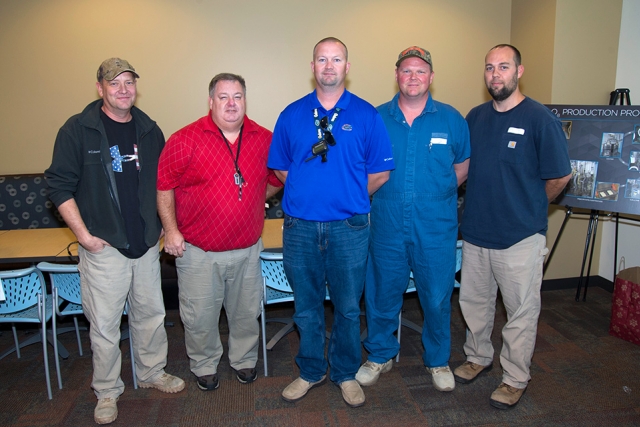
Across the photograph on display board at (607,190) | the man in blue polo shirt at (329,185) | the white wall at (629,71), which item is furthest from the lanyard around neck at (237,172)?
the white wall at (629,71)

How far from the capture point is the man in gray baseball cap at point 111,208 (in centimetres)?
251

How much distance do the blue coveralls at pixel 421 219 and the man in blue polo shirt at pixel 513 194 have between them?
15 centimetres

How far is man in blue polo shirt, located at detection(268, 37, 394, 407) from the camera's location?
2498mm

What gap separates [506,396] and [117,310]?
2289mm

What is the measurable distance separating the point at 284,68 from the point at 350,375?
3.06 metres

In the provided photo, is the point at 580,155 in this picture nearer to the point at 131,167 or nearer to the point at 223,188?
the point at 223,188

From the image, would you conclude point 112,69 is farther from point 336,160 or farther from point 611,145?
point 611,145

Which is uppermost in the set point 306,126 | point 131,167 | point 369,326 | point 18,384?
point 306,126

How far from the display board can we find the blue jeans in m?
2.18

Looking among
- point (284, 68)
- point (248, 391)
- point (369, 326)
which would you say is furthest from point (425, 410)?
point (284, 68)

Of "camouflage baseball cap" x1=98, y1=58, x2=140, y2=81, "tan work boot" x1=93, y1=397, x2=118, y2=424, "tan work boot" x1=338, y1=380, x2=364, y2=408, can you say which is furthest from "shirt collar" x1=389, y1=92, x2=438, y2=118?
"tan work boot" x1=93, y1=397, x2=118, y2=424

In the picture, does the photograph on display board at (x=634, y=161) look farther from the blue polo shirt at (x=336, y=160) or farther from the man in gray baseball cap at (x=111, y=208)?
the man in gray baseball cap at (x=111, y=208)

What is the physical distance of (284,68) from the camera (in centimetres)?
468

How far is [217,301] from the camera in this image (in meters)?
2.89
